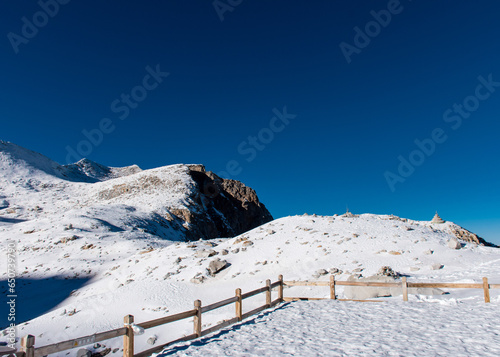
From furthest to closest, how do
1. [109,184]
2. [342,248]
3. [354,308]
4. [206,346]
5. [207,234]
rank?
1. [109,184]
2. [207,234]
3. [342,248]
4. [354,308]
5. [206,346]

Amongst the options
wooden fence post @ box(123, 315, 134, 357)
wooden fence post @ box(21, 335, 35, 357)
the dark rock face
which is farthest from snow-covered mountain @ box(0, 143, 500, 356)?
the dark rock face

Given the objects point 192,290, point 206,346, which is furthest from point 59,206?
point 206,346

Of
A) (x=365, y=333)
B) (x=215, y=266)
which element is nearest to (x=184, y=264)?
(x=215, y=266)

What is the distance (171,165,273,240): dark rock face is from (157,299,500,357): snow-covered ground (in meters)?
50.2

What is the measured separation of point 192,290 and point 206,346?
1248cm

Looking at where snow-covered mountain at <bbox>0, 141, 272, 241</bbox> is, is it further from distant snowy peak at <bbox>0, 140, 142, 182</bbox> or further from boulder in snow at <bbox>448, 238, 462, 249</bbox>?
boulder in snow at <bbox>448, 238, 462, 249</bbox>

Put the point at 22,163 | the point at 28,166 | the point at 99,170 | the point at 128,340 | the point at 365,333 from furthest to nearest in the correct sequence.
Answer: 1. the point at 99,170
2. the point at 28,166
3. the point at 22,163
4. the point at 365,333
5. the point at 128,340

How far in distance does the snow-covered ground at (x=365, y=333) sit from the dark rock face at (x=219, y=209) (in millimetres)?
50206

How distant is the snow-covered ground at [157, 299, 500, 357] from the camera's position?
7625mm

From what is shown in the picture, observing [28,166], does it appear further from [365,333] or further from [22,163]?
[365,333]

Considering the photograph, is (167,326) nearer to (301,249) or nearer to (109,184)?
(301,249)

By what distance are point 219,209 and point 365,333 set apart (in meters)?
81.7

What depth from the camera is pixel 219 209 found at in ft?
294

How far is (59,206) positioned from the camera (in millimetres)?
70625
